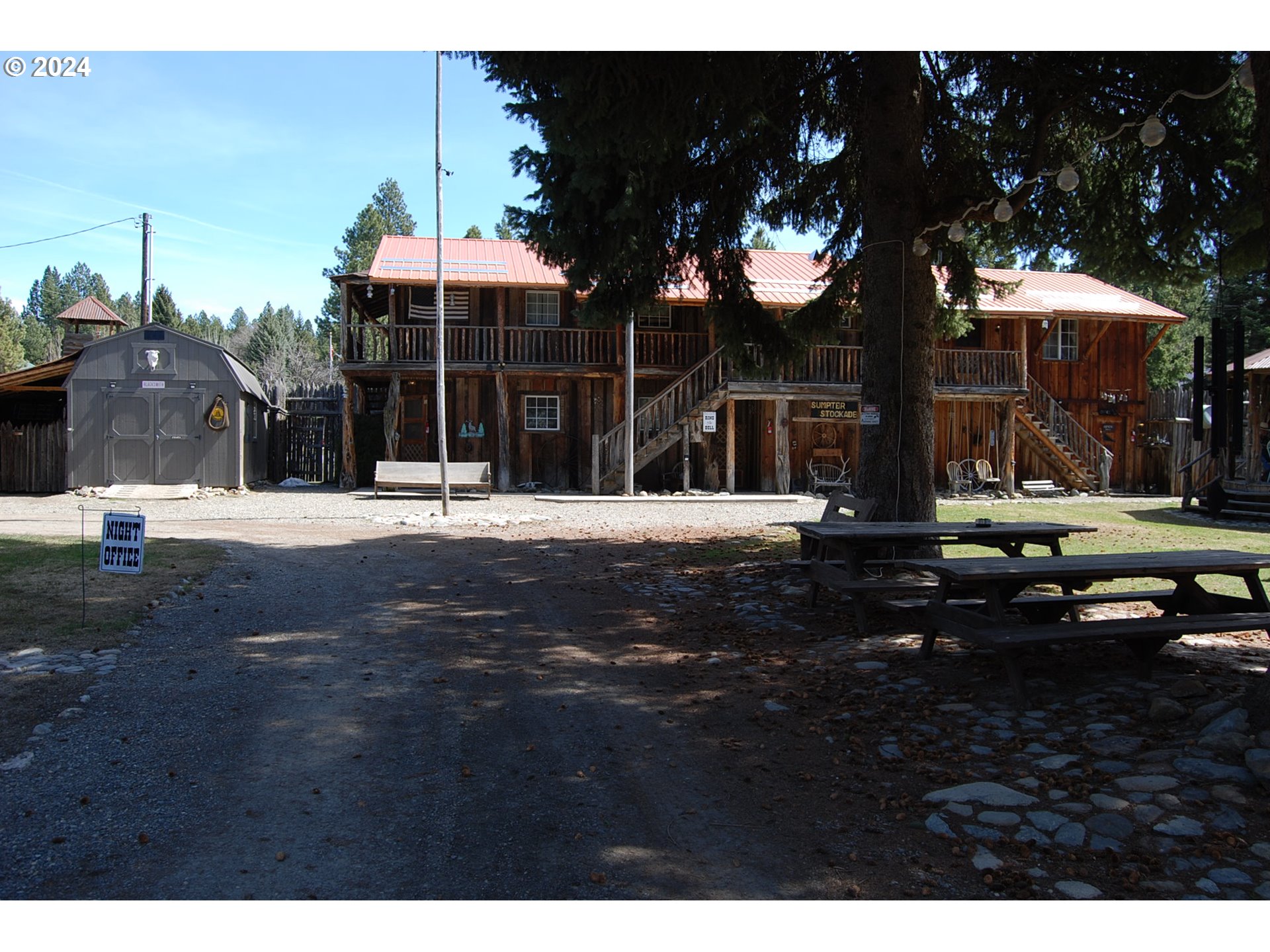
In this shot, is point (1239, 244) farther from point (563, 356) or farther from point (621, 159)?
point (563, 356)

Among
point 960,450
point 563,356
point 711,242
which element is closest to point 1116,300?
point 960,450

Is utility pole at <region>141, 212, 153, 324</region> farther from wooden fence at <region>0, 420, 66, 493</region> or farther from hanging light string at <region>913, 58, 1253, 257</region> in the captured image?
hanging light string at <region>913, 58, 1253, 257</region>

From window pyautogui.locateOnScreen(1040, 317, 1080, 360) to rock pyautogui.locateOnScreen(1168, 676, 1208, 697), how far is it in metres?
23.3

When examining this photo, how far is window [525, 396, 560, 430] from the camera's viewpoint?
2422 centimetres

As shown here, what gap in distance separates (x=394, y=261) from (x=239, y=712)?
2049 cm

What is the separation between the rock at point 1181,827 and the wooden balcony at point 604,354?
1912 cm

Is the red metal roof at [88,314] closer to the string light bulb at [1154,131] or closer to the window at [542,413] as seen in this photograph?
the window at [542,413]

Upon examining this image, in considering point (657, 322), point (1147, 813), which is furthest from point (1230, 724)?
point (657, 322)

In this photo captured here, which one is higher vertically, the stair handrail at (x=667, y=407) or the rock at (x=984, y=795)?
the stair handrail at (x=667, y=407)

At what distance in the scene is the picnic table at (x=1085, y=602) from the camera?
16.5 ft

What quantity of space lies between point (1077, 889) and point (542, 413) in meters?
21.9

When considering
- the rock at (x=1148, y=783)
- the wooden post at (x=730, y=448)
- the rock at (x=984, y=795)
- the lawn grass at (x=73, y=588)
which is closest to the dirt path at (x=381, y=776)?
the lawn grass at (x=73, y=588)

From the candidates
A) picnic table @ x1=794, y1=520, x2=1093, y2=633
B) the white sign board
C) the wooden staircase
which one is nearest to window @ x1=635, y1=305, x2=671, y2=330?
the wooden staircase

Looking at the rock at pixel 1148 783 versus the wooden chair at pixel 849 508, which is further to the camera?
the wooden chair at pixel 849 508
